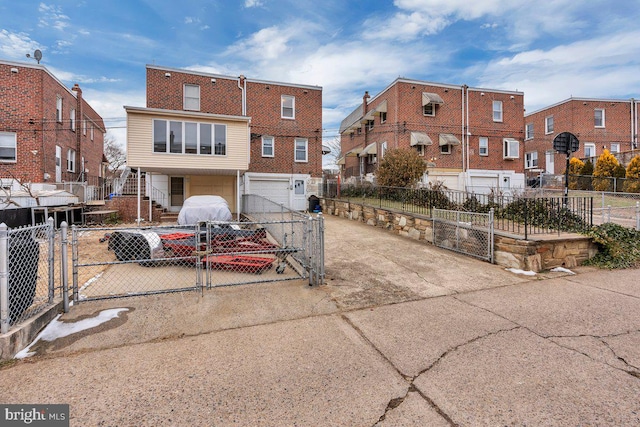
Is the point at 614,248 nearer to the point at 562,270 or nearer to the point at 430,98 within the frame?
the point at 562,270

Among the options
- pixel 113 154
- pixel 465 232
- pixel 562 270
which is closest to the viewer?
pixel 562 270

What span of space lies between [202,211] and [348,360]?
9.34 metres

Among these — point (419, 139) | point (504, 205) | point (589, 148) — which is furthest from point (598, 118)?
point (504, 205)

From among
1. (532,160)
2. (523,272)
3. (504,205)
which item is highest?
(532,160)

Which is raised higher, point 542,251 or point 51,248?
point 51,248

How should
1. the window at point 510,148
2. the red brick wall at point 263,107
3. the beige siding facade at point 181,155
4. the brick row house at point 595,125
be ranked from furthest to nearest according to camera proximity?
the brick row house at point 595,125
the window at point 510,148
the red brick wall at point 263,107
the beige siding facade at point 181,155

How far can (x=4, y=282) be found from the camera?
327 cm

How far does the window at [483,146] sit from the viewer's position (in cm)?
2338

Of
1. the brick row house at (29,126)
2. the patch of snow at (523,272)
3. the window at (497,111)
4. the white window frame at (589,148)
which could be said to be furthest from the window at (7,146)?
the white window frame at (589,148)

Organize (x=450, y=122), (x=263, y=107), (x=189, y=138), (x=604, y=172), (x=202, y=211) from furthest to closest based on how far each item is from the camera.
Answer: (x=450, y=122) < (x=604, y=172) < (x=263, y=107) < (x=189, y=138) < (x=202, y=211)

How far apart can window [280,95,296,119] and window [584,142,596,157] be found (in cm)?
2647

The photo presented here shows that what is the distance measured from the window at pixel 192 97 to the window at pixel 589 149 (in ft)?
106

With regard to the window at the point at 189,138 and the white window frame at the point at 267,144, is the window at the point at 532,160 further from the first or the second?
the window at the point at 189,138

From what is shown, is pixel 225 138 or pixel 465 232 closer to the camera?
pixel 465 232
